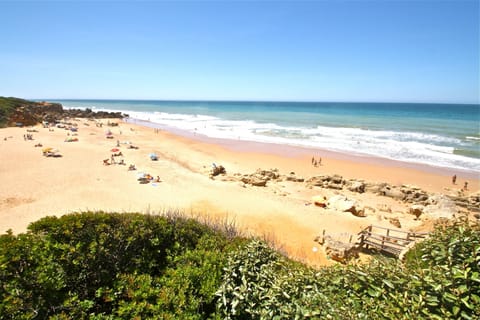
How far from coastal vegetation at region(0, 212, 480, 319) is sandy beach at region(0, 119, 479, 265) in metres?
3.44

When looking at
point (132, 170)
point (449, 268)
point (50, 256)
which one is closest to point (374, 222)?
point (449, 268)

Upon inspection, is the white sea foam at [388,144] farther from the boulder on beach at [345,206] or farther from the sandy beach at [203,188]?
the boulder on beach at [345,206]

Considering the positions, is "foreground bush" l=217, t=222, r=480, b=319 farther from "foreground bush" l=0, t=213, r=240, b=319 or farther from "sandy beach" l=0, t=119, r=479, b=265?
"sandy beach" l=0, t=119, r=479, b=265

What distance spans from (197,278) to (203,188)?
9590 mm

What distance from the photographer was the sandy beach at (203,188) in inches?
381

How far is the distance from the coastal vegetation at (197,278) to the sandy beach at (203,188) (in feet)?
11.3

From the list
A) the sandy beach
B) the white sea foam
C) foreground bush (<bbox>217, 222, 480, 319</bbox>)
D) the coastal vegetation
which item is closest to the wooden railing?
the sandy beach

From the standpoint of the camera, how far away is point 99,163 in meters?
16.4

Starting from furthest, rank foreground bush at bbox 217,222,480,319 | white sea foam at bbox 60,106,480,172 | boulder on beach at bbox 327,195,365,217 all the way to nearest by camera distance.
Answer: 1. white sea foam at bbox 60,106,480,172
2. boulder on beach at bbox 327,195,365,217
3. foreground bush at bbox 217,222,480,319

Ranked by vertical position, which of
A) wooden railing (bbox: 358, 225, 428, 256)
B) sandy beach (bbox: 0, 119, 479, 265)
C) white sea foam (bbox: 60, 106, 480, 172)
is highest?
white sea foam (bbox: 60, 106, 480, 172)

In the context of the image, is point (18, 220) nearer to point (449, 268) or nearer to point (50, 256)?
point (50, 256)

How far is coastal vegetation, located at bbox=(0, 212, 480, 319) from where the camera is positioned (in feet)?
7.77

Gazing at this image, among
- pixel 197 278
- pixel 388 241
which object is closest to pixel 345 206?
pixel 388 241

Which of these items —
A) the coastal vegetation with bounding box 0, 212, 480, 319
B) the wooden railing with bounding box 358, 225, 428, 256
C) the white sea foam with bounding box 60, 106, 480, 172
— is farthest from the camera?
the white sea foam with bounding box 60, 106, 480, 172
